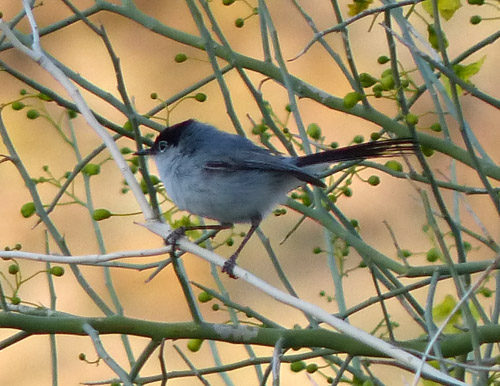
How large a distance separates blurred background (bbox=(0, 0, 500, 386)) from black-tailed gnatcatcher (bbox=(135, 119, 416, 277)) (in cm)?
346

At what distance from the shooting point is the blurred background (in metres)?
7.28

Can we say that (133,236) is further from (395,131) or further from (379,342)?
(379,342)

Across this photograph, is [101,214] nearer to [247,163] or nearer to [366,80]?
[247,163]

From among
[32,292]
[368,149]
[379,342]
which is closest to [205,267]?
[32,292]

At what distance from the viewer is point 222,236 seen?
282 inches

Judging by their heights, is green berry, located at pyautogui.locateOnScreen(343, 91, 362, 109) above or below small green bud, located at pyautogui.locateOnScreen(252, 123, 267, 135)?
below

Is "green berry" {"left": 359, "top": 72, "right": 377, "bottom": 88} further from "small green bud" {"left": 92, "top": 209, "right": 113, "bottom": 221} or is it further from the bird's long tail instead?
"small green bud" {"left": 92, "top": 209, "right": 113, "bottom": 221}

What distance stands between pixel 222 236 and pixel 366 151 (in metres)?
4.38

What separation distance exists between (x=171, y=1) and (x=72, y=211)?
7.64 feet

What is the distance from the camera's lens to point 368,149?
2846 mm

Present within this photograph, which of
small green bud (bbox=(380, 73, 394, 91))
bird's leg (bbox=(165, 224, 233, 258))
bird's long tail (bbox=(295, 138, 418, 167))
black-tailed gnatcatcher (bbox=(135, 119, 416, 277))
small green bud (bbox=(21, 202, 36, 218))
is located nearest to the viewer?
bird's leg (bbox=(165, 224, 233, 258))

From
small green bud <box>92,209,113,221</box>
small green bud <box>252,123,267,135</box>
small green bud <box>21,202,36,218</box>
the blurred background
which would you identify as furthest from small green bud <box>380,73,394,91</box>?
the blurred background

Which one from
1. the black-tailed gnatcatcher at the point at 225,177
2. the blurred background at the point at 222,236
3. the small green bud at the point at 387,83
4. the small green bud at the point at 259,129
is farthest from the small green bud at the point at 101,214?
the blurred background at the point at 222,236

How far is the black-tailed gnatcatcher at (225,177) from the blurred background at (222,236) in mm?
3464
